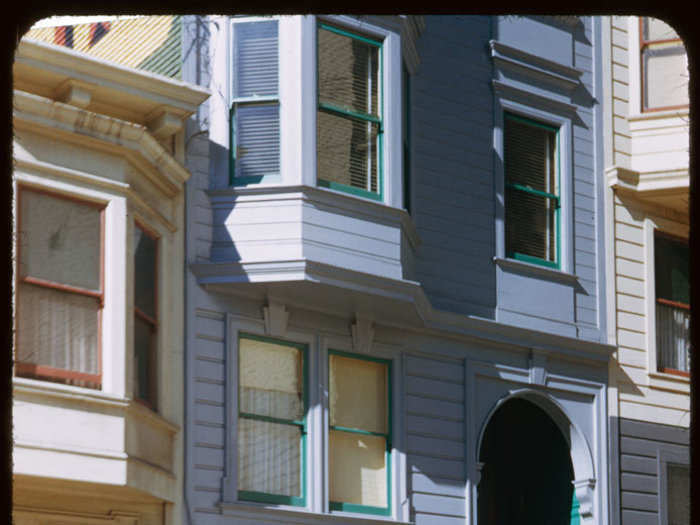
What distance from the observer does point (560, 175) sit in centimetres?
1728

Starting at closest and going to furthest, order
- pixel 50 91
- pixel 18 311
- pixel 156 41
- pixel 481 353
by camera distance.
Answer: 1. pixel 18 311
2. pixel 50 91
3. pixel 156 41
4. pixel 481 353

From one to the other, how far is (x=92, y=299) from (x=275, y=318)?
252 centimetres

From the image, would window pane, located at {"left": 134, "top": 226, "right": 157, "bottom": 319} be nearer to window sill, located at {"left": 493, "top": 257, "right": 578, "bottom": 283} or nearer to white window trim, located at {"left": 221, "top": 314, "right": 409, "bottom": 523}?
white window trim, located at {"left": 221, "top": 314, "right": 409, "bottom": 523}

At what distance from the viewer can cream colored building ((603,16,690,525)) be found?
17016 mm

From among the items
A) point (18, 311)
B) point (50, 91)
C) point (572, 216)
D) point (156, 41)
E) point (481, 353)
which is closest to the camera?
point (18, 311)

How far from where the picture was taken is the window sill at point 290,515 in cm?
1331

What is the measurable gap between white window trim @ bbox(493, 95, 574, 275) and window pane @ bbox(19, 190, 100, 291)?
5.89m

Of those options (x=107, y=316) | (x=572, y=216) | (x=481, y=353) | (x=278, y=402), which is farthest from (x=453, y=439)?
(x=107, y=316)

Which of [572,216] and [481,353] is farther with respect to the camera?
[572,216]

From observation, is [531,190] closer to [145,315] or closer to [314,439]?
[314,439]

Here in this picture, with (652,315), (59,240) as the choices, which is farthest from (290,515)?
(652,315)

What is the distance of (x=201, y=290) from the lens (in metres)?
13.7

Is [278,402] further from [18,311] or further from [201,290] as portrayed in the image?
[18,311]

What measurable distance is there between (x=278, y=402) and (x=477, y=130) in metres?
4.55
